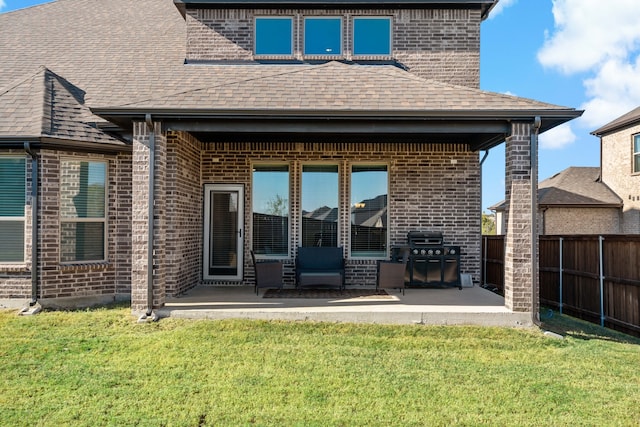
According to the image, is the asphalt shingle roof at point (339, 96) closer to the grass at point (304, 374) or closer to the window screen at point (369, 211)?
the window screen at point (369, 211)

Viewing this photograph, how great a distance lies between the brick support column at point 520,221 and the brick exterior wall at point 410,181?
2559mm

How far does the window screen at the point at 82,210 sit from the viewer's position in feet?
24.1

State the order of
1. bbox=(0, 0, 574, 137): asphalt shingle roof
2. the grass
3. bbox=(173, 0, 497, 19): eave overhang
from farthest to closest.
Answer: bbox=(173, 0, 497, 19): eave overhang
bbox=(0, 0, 574, 137): asphalt shingle roof
the grass

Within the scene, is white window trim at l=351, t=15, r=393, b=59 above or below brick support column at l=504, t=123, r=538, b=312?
above

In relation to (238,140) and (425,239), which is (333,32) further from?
(425,239)

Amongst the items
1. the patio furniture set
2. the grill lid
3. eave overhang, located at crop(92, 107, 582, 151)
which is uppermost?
eave overhang, located at crop(92, 107, 582, 151)

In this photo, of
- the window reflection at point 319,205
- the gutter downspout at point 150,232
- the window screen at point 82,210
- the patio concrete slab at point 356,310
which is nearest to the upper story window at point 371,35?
the window reflection at point 319,205

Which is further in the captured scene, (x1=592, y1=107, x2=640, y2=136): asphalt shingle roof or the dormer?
(x1=592, y1=107, x2=640, y2=136): asphalt shingle roof

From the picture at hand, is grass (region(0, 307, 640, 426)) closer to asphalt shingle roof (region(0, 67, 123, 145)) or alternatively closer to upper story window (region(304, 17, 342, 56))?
asphalt shingle roof (region(0, 67, 123, 145))

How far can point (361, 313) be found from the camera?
640 cm

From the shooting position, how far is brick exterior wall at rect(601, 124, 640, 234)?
16.0 m

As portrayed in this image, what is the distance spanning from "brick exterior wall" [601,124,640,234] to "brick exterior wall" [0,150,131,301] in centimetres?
1737

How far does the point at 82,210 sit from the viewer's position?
748 centimetres

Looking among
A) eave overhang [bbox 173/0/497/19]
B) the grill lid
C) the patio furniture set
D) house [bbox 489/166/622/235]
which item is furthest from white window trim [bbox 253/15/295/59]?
house [bbox 489/166/622/235]
